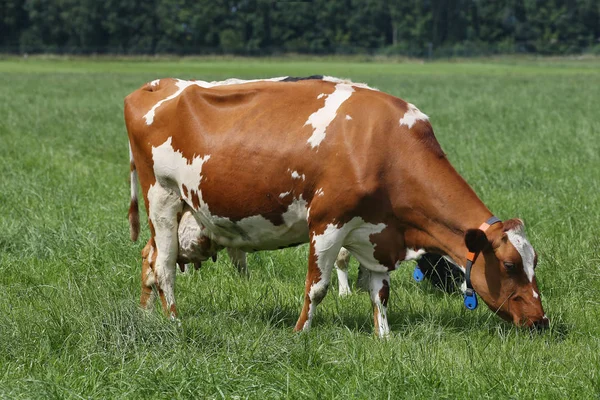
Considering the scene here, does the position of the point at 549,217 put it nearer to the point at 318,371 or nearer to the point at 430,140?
the point at 430,140

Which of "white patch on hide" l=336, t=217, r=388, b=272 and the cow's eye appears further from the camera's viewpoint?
"white patch on hide" l=336, t=217, r=388, b=272

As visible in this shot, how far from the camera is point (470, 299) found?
552cm

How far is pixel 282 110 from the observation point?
19.5ft

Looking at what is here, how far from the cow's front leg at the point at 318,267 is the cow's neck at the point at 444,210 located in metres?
0.49

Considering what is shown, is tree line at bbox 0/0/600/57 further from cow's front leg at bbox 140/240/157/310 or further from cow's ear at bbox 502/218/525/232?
cow's ear at bbox 502/218/525/232

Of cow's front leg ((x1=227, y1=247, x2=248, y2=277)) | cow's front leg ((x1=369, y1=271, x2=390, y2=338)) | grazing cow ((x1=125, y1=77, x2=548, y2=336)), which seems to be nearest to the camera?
grazing cow ((x1=125, y1=77, x2=548, y2=336))

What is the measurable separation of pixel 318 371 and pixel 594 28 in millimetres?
116507

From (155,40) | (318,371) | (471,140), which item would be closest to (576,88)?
(471,140)

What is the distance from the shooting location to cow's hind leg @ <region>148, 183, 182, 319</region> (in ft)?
21.0

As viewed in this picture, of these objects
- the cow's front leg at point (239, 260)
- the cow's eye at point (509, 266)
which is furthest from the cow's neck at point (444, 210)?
the cow's front leg at point (239, 260)

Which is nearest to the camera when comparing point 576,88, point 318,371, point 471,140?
point 318,371

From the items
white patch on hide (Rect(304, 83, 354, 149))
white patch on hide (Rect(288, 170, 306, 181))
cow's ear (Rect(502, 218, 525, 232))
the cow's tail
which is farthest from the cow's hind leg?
cow's ear (Rect(502, 218, 525, 232))

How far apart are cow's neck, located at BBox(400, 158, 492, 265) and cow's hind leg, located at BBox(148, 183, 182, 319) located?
1.77 m

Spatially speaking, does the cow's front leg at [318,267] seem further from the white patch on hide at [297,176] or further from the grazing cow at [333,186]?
the white patch on hide at [297,176]
